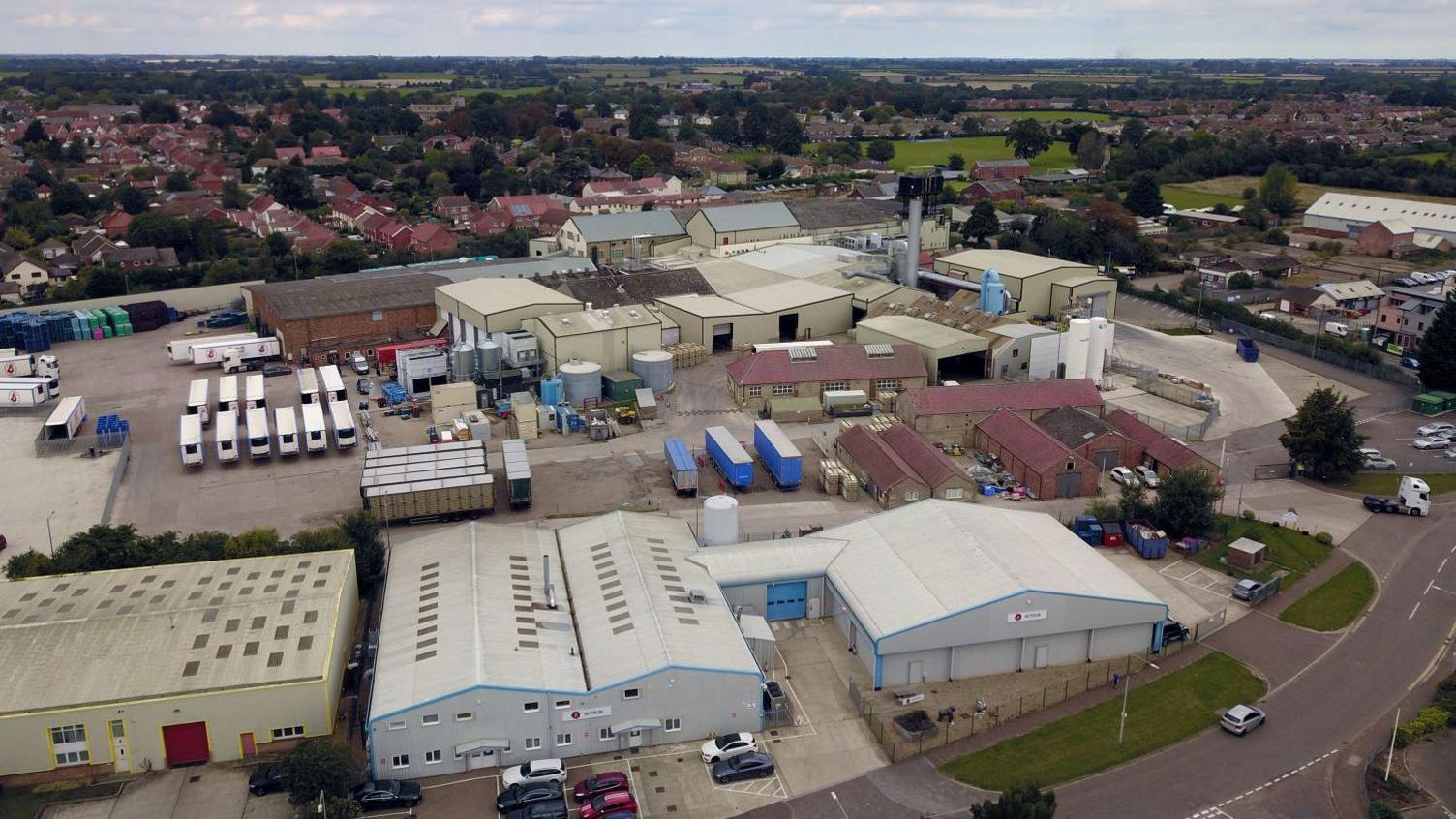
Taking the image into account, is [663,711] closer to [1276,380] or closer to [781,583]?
[781,583]

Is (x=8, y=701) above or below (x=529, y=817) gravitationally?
above

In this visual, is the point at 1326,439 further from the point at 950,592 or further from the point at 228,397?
Answer: the point at 228,397

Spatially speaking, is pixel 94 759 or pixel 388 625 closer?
pixel 94 759

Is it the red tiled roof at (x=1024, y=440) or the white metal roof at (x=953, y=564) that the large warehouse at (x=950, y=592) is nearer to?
the white metal roof at (x=953, y=564)

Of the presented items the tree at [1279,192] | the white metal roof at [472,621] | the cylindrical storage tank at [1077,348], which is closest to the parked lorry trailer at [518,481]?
the white metal roof at [472,621]

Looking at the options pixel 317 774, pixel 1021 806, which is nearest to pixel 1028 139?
pixel 1021 806

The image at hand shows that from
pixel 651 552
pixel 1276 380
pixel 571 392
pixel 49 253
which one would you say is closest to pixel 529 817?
pixel 651 552
